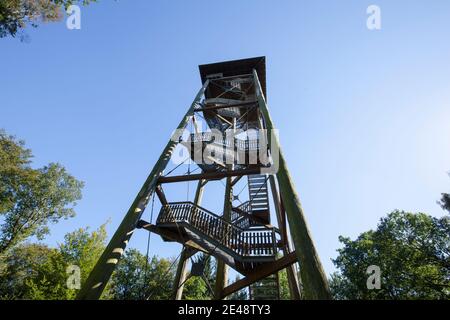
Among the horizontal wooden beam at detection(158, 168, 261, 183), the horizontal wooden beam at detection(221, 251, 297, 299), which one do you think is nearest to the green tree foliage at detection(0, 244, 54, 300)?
the horizontal wooden beam at detection(158, 168, 261, 183)

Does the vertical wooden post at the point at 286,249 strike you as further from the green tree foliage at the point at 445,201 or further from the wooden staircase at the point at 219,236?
the green tree foliage at the point at 445,201

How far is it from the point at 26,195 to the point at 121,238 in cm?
2375

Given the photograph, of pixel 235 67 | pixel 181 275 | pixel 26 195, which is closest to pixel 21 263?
pixel 26 195

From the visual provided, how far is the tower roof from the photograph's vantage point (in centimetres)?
1187

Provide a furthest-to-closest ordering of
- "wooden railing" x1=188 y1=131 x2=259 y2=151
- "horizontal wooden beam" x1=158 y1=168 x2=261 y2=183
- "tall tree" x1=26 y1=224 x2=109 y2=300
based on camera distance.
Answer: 1. "tall tree" x1=26 y1=224 x2=109 y2=300
2. "wooden railing" x1=188 y1=131 x2=259 y2=151
3. "horizontal wooden beam" x1=158 y1=168 x2=261 y2=183

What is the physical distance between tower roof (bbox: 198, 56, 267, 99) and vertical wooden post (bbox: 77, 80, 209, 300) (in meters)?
6.92

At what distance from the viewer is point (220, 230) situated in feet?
21.9

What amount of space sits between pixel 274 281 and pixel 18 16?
42.2 feet

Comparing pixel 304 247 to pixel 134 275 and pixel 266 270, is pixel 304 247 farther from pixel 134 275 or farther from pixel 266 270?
pixel 134 275

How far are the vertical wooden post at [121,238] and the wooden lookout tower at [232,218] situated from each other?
15 mm

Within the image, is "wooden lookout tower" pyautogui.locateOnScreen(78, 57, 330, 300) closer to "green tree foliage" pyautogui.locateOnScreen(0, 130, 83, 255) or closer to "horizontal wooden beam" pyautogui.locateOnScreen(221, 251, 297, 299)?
"horizontal wooden beam" pyautogui.locateOnScreen(221, 251, 297, 299)

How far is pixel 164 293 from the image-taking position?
29531mm
